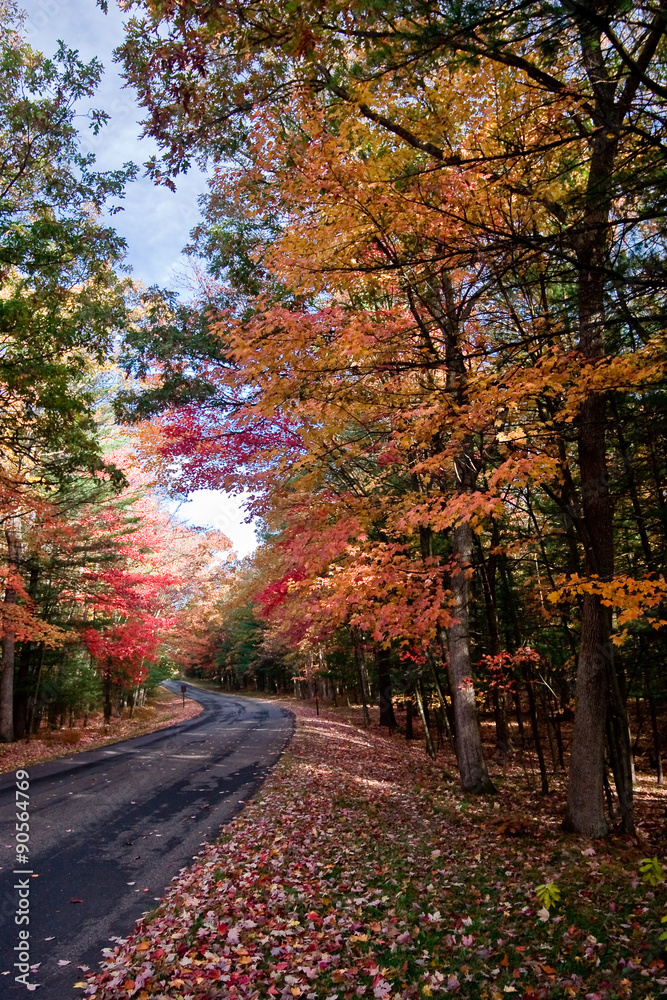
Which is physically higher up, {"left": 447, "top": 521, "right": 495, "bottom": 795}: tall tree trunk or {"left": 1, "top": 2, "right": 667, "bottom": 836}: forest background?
{"left": 1, "top": 2, "right": 667, "bottom": 836}: forest background

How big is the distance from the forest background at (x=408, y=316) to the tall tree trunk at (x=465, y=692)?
5 cm

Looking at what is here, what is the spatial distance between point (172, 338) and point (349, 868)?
9696mm

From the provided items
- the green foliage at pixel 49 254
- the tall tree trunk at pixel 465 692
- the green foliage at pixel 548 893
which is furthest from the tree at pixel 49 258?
the green foliage at pixel 548 893

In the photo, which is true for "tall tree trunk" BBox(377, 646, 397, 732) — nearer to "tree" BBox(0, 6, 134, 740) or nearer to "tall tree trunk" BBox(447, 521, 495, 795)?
"tall tree trunk" BBox(447, 521, 495, 795)

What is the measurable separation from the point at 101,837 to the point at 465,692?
248 inches

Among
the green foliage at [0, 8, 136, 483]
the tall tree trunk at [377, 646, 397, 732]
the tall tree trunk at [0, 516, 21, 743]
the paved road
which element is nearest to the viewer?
the paved road

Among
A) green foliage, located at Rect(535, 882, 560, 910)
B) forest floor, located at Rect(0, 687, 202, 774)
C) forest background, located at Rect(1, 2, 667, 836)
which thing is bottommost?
forest floor, located at Rect(0, 687, 202, 774)

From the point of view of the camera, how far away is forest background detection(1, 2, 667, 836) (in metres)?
4.26

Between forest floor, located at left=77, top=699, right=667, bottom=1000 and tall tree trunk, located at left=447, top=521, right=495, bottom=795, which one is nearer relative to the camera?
forest floor, located at left=77, top=699, right=667, bottom=1000

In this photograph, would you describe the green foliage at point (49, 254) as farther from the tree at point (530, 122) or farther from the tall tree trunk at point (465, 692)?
the tall tree trunk at point (465, 692)

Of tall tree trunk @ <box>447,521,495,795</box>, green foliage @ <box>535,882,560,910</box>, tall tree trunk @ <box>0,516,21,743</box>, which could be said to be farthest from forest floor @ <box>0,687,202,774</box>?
green foliage @ <box>535,882,560,910</box>

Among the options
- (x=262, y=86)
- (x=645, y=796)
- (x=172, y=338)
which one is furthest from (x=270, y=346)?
(x=645, y=796)

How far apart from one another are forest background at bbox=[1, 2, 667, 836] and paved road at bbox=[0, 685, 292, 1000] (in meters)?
3.87

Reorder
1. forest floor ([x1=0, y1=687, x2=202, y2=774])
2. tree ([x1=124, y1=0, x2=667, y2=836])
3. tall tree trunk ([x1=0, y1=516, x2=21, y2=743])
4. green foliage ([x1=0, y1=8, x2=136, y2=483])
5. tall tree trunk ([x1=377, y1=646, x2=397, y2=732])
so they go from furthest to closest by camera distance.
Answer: tall tree trunk ([x1=377, y1=646, x2=397, y2=732]) → tall tree trunk ([x1=0, y1=516, x2=21, y2=743]) → forest floor ([x1=0, y1=687, x2=202, y2=774]) → green foliage ([x1=0, y1=8, x2=136, y2=483]) → tree ([x1=124, y1=0, x2=667, y2=836])
